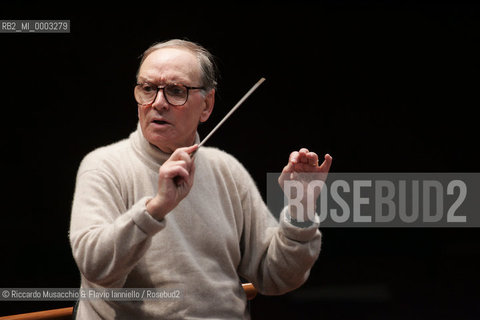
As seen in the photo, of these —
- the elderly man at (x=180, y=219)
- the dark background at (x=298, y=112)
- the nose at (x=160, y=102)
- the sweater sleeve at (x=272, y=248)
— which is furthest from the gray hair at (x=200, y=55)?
the dark background at (x=298, y=112)

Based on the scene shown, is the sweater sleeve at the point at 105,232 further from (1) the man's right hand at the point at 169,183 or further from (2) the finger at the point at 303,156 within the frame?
(2) the finger at the point at 303,156

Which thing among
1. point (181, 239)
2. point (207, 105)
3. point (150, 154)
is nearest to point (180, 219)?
point (181, 239)

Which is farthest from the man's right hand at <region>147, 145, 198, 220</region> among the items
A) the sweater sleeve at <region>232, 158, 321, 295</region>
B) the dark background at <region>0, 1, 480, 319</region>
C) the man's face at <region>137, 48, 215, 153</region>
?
the dark background at <region>0, 1, 480, 319</region>

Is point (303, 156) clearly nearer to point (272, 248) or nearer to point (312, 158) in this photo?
point (312, 158)

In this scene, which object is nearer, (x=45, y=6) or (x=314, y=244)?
(x=314, y=244)

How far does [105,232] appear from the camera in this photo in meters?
1.21

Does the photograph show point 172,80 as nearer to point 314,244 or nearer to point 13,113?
point 314,244

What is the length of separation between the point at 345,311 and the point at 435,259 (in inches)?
14.7

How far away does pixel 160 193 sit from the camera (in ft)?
3.88

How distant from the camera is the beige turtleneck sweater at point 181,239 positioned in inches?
47.9

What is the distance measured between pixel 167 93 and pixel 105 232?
328 millimetres

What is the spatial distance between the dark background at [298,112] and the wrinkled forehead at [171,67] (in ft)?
1.56

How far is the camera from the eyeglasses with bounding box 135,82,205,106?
1.36m

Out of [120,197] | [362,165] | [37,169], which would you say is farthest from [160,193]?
[362,165]
